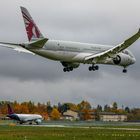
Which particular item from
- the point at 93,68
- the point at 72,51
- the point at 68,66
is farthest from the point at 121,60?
the point at 72,51

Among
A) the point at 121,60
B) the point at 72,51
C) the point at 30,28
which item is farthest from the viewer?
the point at 121,60

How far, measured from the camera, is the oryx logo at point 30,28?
96750 millimetres

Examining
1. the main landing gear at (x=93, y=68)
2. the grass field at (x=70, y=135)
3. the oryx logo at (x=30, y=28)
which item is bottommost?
the grass field at (x=70, y=135)

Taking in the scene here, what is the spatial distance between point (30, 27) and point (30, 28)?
0.27m

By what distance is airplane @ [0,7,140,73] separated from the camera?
9494 cm

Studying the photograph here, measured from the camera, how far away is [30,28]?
97500 mm

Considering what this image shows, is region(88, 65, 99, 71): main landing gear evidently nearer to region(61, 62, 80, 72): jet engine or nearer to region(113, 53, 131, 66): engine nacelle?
region(61, 62, 80, 72): jet engine

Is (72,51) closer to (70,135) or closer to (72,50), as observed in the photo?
(72,50)

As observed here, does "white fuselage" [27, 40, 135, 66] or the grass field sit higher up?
"white fuselage" [27, 40, 135, 66]

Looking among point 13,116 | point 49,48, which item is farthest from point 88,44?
point 13,116

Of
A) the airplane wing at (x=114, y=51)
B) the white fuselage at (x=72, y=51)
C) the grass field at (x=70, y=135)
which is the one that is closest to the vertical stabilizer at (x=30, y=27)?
the white fuselage at (x=72, y=51)

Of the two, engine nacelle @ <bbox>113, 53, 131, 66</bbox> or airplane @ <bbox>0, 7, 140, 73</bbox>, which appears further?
engine nacelle @ <bbox>113, 53, 131, 66</bbox>

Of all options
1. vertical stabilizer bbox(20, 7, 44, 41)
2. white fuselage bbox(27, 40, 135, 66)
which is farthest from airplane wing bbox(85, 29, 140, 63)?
vertical stabilizer bbox(20, 7, 44, 41)

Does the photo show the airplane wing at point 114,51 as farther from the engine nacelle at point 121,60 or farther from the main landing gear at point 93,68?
the main landing gear at point 93,68
